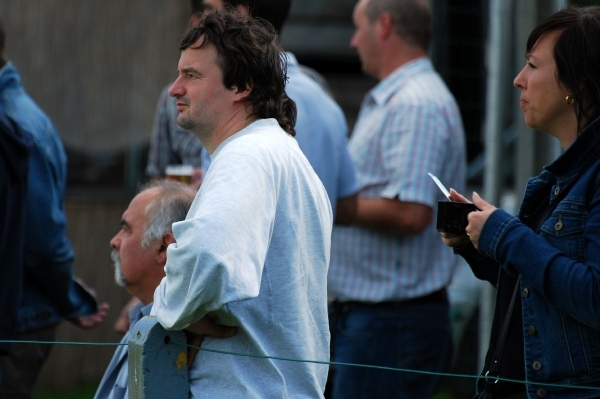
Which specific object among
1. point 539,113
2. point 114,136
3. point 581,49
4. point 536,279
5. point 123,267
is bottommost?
point 114,136

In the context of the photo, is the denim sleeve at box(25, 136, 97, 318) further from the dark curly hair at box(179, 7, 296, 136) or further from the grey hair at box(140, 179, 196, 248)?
the dark curly hair at box(179, 7, 296, 136)

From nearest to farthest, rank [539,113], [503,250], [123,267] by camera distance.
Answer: [503,250] → [539,113] → [123,267]

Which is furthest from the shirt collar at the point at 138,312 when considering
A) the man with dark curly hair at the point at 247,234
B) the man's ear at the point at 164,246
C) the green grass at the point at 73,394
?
the green grass at the point at 73,394

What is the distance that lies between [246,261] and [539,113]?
970 millimetres

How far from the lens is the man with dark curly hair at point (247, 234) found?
224cm

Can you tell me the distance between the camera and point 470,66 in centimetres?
726

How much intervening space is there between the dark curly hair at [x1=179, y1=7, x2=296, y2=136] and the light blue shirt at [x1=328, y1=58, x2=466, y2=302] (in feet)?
5.26

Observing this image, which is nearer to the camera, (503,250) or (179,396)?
(179,396)

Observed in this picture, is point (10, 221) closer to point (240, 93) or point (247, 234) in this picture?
point (240, 93)

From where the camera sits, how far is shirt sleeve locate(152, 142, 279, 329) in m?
2.22

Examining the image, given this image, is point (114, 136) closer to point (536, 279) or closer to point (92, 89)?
point (92, 89)

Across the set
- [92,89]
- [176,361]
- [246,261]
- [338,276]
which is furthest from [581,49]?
[92,89]

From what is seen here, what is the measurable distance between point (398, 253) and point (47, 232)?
1.41 m

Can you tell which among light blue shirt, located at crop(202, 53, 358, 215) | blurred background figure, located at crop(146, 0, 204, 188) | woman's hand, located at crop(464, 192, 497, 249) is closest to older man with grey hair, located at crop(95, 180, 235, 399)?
light blue shirt, located at crop(202, 53, 358, 215)
